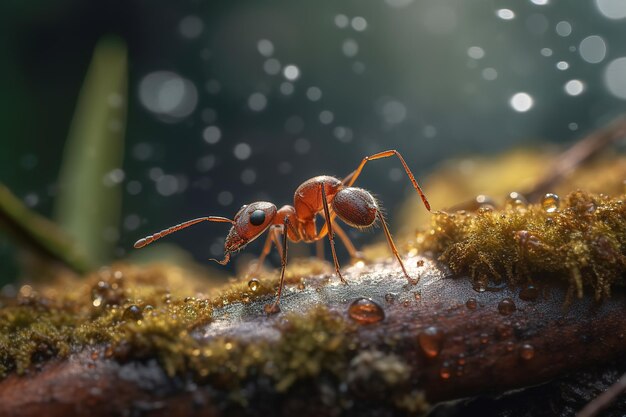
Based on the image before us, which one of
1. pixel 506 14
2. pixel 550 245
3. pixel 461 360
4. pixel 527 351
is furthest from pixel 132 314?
pixel 506 14

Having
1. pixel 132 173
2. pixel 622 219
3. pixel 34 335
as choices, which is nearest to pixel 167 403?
pixel 34 335

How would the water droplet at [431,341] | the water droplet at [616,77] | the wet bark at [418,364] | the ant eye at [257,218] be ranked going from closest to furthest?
1. the wet bark at [418,364]
2. the water droplet at [431,341]
3. the ant eye at [257,218]
4. the water droplet at [616,77]

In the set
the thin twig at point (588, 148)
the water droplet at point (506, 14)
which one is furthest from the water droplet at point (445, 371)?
the water droplet at point (506, 14)

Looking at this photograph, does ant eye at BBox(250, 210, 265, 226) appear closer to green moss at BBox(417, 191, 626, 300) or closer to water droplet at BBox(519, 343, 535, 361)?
green moss at BBox(417, 191, 626, 300)

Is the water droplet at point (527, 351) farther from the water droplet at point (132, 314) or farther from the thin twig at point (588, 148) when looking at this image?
the thin twig at point (588, 148)

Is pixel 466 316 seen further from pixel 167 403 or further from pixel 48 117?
pixel 48 117
